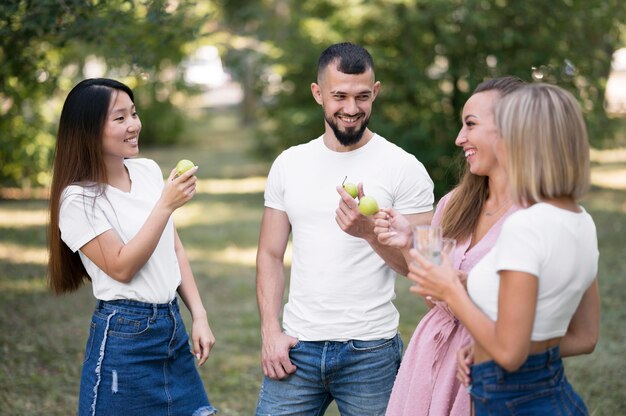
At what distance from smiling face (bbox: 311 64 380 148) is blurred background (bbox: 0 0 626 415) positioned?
2501 mm

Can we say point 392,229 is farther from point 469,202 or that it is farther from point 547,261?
point 547,261

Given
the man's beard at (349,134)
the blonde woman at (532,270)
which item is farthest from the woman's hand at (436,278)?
the man's beard at (349,134)

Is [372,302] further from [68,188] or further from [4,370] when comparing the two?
[4,370]

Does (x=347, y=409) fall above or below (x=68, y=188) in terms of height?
below

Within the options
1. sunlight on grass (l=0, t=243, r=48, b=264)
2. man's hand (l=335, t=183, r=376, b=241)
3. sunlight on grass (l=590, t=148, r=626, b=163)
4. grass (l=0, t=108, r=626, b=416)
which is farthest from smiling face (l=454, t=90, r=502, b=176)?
sunlight on grass (l=590, t=148, r=626, b=163)

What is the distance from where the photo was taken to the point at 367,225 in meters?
3.35

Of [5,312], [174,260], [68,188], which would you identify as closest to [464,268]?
[174,260]

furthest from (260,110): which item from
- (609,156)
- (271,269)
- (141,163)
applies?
(271,269)

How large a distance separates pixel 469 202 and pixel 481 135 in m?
0.29

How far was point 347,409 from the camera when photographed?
3594mm

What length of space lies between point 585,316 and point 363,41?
11253mm

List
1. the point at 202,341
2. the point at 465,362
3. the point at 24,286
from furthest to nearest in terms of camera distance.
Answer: the point at 24,286 → the point at 202,341 → the point at 465,362

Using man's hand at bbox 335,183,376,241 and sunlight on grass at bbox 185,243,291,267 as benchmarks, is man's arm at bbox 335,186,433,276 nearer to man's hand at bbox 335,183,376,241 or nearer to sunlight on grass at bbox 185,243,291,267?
man's hand at bbox 335,183,376,241

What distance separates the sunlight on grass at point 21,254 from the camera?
10.7 metres
